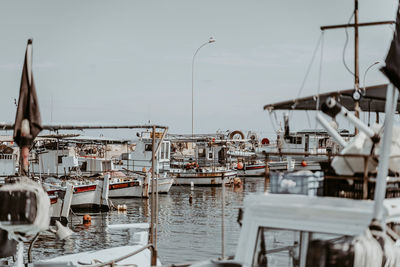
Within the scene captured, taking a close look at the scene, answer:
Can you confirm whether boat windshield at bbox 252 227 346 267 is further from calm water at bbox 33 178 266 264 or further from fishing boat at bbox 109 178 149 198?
fishing boat at bbox 109 178 149 198

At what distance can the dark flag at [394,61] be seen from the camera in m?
7.56

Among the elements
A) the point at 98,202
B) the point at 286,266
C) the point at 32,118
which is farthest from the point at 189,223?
the point at 286,266

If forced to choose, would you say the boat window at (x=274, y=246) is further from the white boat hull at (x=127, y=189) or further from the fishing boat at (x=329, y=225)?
the white boat hull at (x=127, y=189)

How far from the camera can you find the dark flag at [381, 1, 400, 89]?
24.8ft

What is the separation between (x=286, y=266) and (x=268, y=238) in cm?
69

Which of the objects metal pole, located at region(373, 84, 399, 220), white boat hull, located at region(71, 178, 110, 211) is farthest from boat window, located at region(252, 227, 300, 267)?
white boat hull, located at region(71, 178, 110, 211)

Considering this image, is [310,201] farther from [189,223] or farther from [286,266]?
[189,223]

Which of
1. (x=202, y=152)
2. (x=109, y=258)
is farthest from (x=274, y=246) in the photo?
(x=202, y=152)

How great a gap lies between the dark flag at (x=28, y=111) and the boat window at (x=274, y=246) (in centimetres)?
531

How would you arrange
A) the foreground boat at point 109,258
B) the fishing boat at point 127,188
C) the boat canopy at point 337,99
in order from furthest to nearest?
the fishing boat at point 127,188
the foreground boat at point 109,258
the boat canopy at point 337,99

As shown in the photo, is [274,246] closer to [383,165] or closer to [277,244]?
[277,244]

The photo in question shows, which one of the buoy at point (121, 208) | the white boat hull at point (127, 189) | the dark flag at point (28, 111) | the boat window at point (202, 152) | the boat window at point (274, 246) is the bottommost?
the buoy at point (121, 208)

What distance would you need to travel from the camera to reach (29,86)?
11.5 meters

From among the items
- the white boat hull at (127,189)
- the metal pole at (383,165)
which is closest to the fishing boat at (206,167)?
the white boat hull at (127,189)
